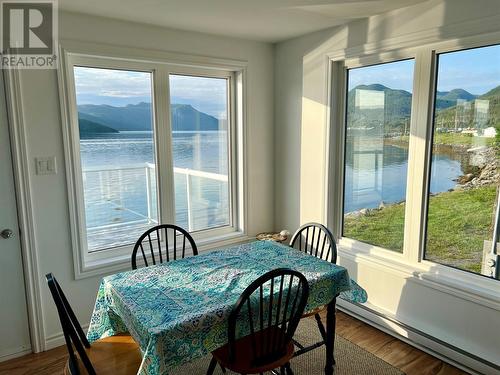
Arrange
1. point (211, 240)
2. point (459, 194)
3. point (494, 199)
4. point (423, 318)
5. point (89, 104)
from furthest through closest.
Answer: point (211, 240) → point (89, 104) → point (423, 318) → point (459, 194) → point (494, 199)

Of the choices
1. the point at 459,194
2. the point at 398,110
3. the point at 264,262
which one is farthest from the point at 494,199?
the point at 264,262

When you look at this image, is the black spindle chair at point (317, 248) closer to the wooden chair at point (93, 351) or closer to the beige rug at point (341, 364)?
the beige rug at point (341, 364)

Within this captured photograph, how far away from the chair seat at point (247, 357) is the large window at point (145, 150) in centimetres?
142

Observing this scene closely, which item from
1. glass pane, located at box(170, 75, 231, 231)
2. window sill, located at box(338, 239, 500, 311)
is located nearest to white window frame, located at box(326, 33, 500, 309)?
window sill, located at box(338, 239, 500, 311)

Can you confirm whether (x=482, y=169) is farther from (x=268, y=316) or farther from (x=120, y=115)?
(x=120, y=115)

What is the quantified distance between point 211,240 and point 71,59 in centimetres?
184

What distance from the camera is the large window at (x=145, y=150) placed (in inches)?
107

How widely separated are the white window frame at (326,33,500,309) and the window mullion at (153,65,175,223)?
1372mm

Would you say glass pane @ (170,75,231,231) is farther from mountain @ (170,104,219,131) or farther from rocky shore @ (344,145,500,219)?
rocky shore @ (344,145,500,219)

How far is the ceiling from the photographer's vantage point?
7.52 feet

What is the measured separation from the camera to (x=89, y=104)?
2748mm

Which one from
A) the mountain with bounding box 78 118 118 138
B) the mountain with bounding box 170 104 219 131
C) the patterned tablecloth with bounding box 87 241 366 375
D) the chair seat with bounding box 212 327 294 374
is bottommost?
the chair seat with bounding box 212 327 294 374

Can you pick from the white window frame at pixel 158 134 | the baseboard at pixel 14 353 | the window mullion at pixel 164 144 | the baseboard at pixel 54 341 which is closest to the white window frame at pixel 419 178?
the white window frame at pixel 158 134

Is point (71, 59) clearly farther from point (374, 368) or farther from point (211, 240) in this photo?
point (374, 368)
